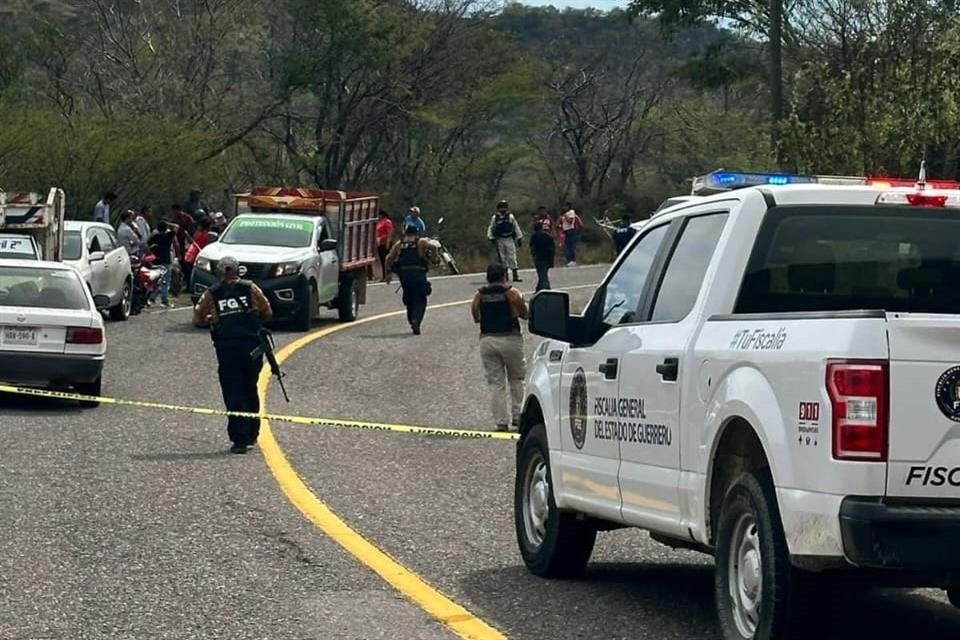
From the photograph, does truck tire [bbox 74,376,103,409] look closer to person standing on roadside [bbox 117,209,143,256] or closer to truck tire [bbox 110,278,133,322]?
truck tire [bbox 110,278,133,322]

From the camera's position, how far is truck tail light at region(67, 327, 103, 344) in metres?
18.1

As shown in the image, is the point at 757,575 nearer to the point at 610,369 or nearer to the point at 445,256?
the point at 610,369

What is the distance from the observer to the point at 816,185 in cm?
759

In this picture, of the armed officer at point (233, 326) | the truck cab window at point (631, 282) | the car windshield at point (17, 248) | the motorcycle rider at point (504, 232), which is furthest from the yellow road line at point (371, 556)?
the motorcycle rider at point (504, 232)

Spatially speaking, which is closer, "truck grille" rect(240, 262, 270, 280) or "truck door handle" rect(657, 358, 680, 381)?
"truck door handle" rect(657, 358, 680, 381)

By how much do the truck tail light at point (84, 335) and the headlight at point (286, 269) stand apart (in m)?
10.3

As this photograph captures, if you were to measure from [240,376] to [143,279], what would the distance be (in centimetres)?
1573

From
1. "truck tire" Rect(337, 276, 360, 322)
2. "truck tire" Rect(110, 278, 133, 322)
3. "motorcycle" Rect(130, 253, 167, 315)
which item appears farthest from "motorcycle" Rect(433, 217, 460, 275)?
"truck tire" Rect(110, 278, 133, 322)

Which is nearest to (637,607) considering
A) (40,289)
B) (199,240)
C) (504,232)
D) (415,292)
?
(40,289)

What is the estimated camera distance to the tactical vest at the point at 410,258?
89.6ft

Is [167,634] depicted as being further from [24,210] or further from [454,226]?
[454,226]

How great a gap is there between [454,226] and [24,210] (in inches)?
1293

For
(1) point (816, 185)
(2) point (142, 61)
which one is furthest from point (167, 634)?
(2) point (142, 61)

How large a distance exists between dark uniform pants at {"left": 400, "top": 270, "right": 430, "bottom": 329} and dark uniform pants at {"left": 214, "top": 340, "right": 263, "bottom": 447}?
37.8 ft
